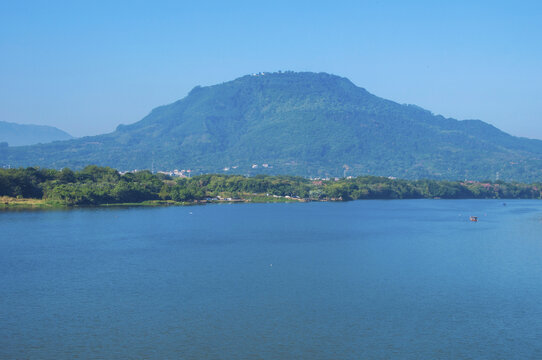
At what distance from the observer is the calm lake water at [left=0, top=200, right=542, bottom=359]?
17.0 metres

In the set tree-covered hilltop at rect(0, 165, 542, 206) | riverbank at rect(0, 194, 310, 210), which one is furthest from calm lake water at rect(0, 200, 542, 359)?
tree-covered hilltop at rect(0, 165, 542, 206)

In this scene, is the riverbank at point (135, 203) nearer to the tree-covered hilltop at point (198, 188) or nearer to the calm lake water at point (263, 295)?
the tree-covered hilltop at point (198, 188)

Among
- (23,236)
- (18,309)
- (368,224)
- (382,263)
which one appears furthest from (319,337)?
(368,224)

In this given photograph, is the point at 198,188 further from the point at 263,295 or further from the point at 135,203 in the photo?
the point at 263,295

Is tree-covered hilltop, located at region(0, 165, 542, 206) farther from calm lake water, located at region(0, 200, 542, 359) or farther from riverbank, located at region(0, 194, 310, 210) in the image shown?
calm lake water, located at region(0, 200, 542, 359)

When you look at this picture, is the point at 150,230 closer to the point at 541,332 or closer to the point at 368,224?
the point at 368,224

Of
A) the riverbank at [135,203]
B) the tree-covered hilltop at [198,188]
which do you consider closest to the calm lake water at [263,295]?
the riverbank at [135,203]

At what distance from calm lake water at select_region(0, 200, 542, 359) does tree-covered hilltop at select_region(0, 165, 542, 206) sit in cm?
1949

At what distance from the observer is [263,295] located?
2236cm

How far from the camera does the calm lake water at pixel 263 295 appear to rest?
16953 mm

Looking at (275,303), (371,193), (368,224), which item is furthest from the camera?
(371,193)

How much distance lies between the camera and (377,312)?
20250mm

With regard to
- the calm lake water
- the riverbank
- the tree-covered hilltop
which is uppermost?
the tree-covered hilltop

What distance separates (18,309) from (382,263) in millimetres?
17783
